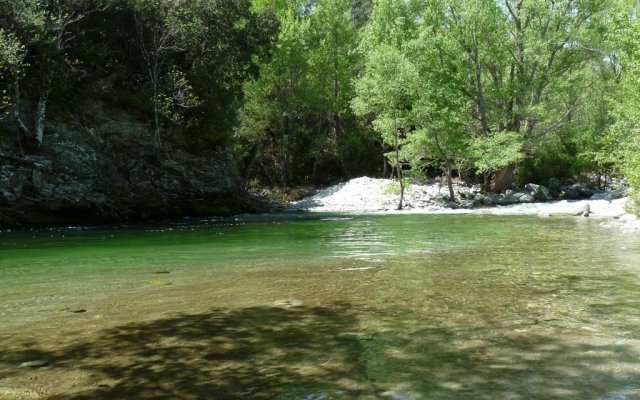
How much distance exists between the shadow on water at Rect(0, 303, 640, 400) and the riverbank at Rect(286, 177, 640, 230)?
62.6ft

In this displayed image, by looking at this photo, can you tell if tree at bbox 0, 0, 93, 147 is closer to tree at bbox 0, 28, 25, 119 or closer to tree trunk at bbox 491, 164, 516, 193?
tree at bbox 0, 28, 25, 119

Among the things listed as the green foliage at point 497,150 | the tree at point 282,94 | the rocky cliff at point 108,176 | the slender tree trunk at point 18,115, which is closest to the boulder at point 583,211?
the green foliage at point 497,150

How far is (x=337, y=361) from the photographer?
12.7 ft

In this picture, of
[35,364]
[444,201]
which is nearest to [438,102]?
[444,201]

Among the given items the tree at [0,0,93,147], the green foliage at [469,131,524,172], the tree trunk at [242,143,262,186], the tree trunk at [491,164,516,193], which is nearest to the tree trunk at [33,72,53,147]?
the tree at [0,0,93,147]

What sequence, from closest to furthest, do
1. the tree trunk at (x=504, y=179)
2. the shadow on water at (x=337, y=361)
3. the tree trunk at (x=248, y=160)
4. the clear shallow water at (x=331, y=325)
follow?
the shadow on water at (x=337, y=361), the clear shallow water at (x=331, y=325), the tree trunk at (x=504, y=179), the tree trunk at (x=248, y=160)

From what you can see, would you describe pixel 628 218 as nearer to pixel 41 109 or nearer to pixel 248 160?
pixel 41 109

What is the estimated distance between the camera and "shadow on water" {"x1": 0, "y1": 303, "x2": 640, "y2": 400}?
3.27m

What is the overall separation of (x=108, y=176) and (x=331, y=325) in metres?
20.2

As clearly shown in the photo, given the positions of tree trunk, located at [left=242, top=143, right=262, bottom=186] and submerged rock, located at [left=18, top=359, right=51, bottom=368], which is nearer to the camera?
submerged rock, located at [left=18, top=359, right=51, bottom=368]

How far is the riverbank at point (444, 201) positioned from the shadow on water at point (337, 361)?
1908 cm

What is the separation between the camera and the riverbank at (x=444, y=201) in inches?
950

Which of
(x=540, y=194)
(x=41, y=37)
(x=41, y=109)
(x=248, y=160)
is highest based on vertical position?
(x=41, y=37)

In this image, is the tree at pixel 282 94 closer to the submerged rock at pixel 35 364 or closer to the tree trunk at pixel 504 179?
the tree trunk at pixel 504 179
